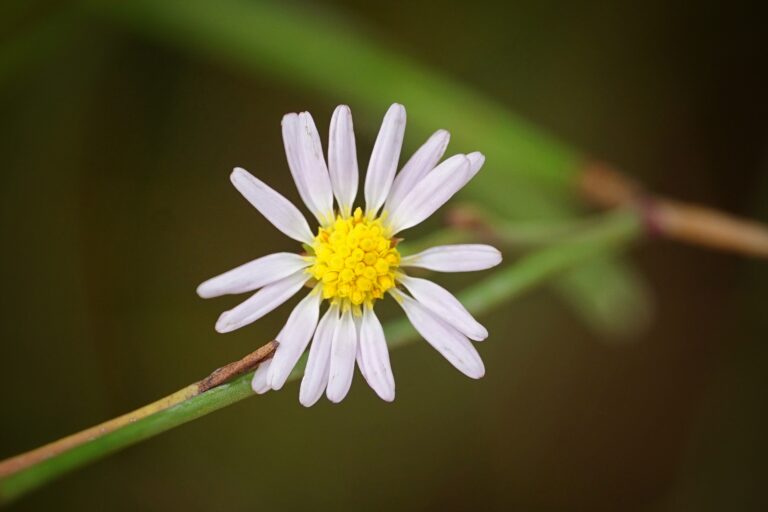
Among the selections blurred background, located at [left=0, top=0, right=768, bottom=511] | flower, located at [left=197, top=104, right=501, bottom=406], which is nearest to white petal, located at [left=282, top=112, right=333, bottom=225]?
flower, located at [left=197, top=104, right=501, bottom=406]

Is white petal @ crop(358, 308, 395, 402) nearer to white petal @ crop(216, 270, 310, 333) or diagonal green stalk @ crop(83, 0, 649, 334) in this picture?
white petal @ crop(216, 270, 310, 333)

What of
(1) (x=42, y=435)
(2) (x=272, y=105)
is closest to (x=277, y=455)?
(1) (x=42, y=435)

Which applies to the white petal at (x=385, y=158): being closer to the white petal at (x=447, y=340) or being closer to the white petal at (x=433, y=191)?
the white petal at (x=433, y=191)

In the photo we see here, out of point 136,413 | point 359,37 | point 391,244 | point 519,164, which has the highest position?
point 359,37

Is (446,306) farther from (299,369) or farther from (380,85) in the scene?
(380,85)

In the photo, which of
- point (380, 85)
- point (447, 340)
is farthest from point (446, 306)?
point (380, 85)

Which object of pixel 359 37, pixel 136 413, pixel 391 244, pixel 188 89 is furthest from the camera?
pixel 188 89

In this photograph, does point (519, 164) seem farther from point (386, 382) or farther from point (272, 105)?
point (386, 382)
